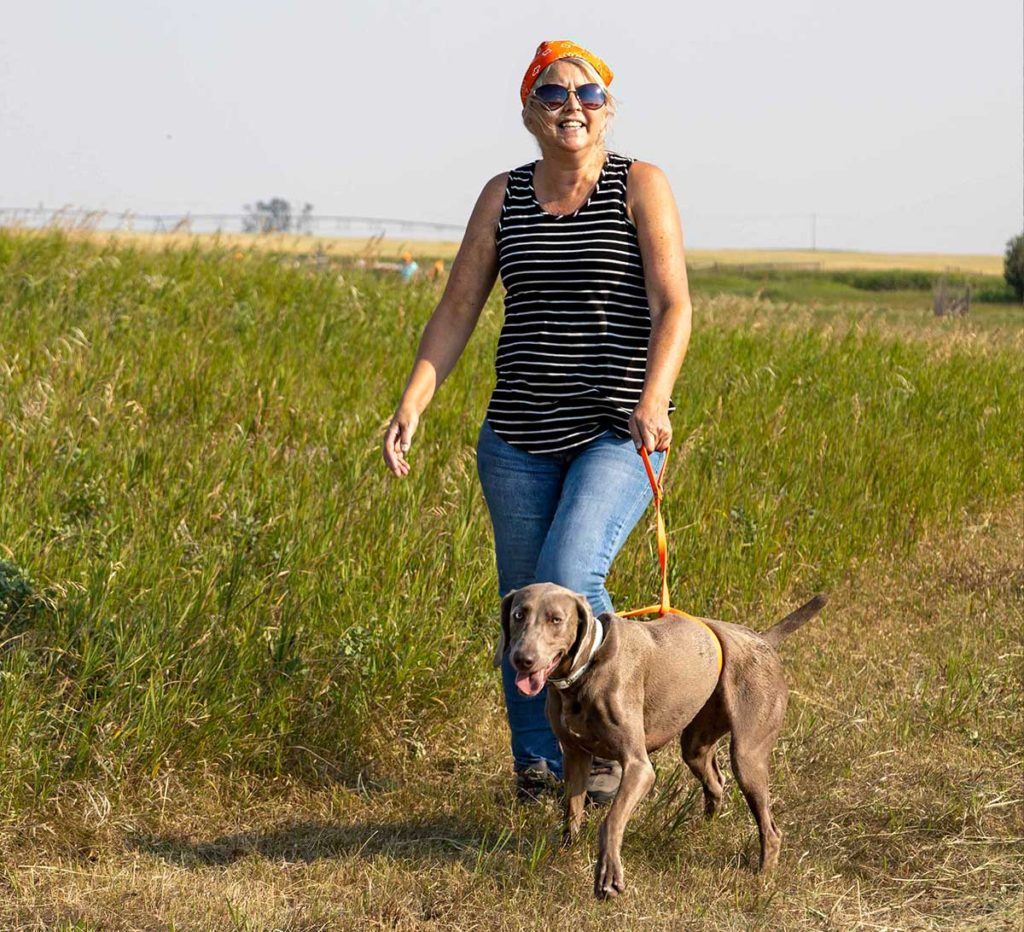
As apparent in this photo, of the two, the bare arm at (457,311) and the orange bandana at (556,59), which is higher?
the orange bandana at (556,59)

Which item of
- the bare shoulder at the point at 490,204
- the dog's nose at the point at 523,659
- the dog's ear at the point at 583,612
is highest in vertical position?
the bare shoulder at the point at 490,204

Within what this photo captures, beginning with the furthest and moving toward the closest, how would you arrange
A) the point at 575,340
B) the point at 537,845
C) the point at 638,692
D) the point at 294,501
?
the point at 294,501, the point at 575,340, the point at 537,845, the point at 638,692

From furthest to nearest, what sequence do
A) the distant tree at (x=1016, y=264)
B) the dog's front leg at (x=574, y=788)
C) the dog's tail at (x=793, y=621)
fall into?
the distant tree at (x=1016, y=264)
the dog's tail at (x=793, y=621)
the dog's front leg at (x=574, y=788)

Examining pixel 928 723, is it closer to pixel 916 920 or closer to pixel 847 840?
pixel 847 840

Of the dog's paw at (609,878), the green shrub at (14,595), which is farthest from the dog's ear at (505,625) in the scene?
the green shrub at (14,595)

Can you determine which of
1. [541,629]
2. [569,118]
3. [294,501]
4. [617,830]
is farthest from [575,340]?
[294,501]

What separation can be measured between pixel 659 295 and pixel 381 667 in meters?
1.85

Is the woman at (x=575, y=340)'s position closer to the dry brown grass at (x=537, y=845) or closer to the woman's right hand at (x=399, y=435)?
the woman's right hand at (x=399, y=435)

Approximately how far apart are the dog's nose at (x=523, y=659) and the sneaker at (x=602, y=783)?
3.36 ft

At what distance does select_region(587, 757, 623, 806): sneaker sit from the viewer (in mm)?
4711

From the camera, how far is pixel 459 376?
961 centimetres

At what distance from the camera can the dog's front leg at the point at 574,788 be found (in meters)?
4.30

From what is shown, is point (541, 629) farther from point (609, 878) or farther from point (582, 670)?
point (609, 878)

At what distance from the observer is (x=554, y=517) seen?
448 centimetres
